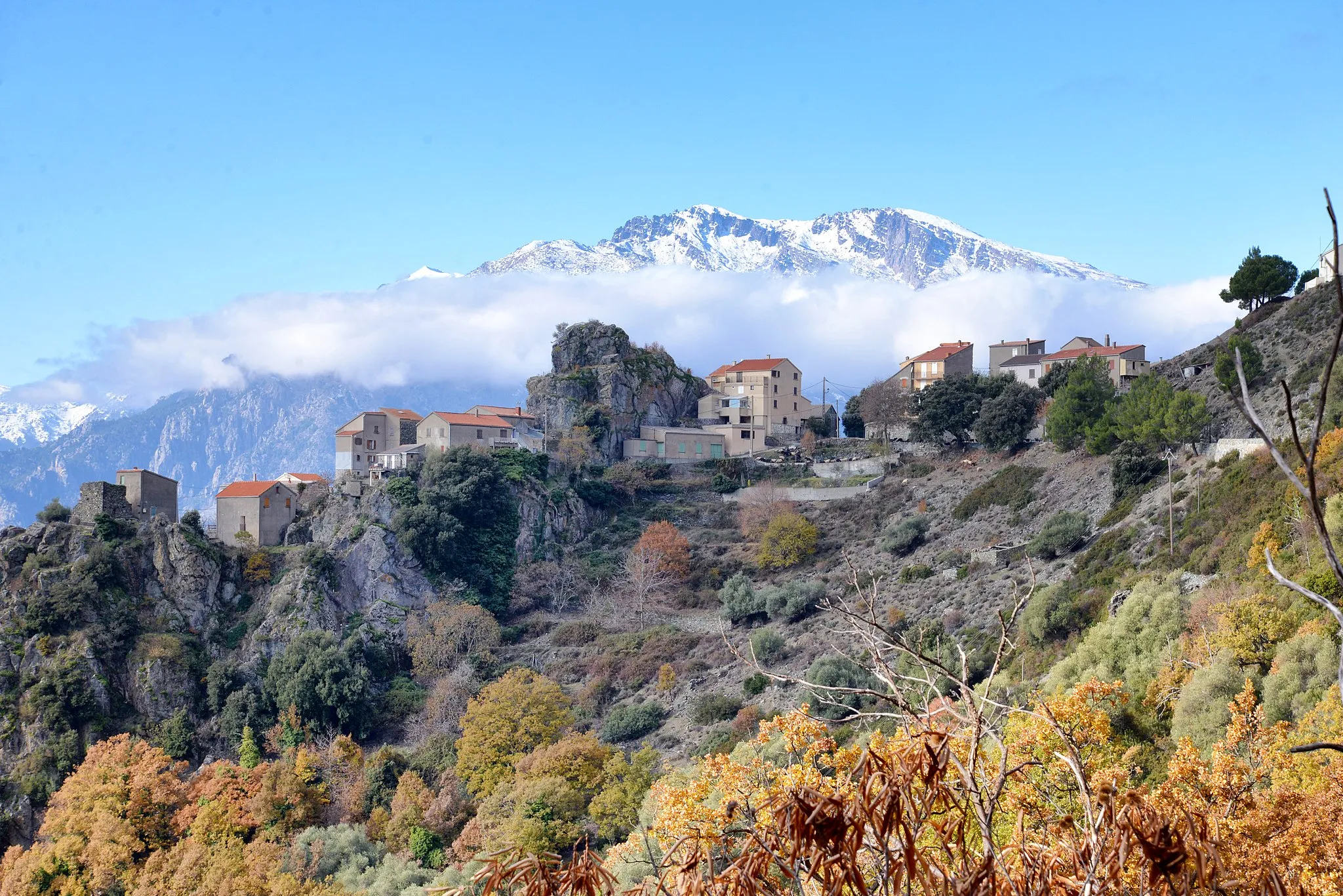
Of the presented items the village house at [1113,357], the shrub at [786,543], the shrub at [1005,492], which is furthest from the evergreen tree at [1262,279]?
the shrub at [786,543]

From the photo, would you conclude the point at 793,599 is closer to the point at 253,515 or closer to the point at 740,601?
the point at 740,601

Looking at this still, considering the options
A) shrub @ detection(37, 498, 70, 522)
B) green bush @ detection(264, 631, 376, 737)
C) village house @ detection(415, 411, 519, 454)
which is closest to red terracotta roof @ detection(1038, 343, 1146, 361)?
village house @ detection(415, 411, 519, 454)

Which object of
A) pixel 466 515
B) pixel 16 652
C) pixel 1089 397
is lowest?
pixel 16 652

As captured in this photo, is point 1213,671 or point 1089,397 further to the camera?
point 1089,397

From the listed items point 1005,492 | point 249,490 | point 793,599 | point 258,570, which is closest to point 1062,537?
point 1005,492

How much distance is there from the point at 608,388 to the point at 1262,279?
33.5 meters

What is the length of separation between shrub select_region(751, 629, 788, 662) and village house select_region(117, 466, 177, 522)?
88.1 feet

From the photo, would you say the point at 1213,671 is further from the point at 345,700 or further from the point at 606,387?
the point at 606,387

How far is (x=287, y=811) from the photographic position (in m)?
29.1

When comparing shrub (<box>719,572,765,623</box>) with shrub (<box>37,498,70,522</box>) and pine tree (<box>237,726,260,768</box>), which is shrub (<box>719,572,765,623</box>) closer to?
pine tree (<box>237,726,260,768</box>)

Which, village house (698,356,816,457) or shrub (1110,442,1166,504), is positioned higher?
village house (698,356,816,457)

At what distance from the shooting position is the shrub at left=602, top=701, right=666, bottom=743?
3334 cm

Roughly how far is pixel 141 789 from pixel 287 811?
15.1 feet

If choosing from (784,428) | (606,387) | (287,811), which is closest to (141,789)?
(287,811)
